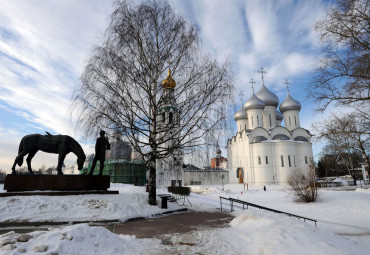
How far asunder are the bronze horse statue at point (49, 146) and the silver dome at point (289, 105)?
45.9 m

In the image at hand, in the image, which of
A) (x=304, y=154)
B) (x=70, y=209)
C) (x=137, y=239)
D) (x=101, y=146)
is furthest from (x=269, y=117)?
(x=137, y=239)

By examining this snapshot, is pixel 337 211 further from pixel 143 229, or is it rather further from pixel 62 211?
pixel 62 211

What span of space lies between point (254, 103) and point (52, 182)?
4214cm

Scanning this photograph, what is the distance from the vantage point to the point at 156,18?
1109cm

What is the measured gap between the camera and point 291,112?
161 feet

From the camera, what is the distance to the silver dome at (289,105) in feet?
159

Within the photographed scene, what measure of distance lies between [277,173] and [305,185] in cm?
2604

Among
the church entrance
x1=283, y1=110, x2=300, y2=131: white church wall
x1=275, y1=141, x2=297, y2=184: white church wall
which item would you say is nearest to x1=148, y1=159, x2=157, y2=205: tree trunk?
x1=275, y1=141, x2=297, y2=184: white church wall

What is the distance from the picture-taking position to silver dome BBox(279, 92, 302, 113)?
48.6m

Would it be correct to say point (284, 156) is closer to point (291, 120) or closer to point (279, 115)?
point (291, 120)

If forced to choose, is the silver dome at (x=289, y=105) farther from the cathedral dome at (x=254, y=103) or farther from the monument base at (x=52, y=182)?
the monument base at (x=52, y=182)

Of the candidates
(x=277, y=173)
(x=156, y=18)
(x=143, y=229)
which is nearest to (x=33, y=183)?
(x=143, y=229)

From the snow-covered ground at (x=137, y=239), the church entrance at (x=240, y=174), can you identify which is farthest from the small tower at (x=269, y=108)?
the snow-covered ground at (x=137, y=239)

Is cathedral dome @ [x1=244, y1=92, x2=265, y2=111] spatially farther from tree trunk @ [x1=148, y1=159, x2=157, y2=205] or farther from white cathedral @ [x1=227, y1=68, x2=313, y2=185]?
tree trunk @ [x1=148, y1=159, x2=157, y2=205]
